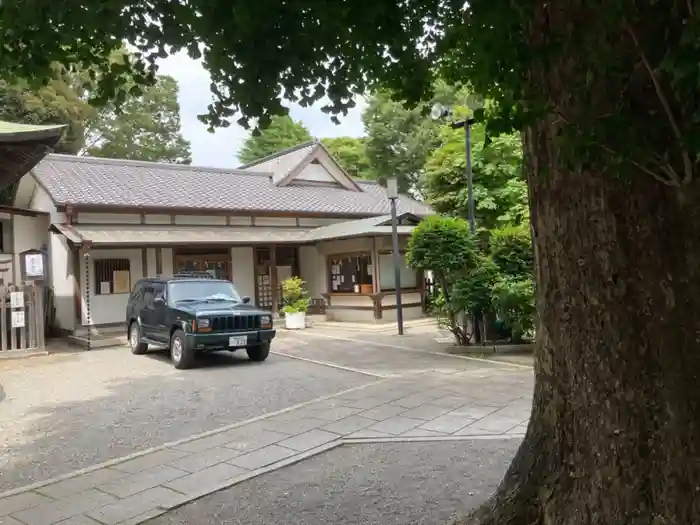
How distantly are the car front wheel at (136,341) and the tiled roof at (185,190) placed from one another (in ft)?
17.3

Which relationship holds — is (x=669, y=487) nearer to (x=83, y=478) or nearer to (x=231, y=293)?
(x=83, y=478)

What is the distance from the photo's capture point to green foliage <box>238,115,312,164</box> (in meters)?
39.2

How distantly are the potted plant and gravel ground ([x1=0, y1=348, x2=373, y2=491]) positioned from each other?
562cm

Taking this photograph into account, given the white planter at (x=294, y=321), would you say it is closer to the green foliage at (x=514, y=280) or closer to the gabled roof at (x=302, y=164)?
the gabled roof at (x=302, y=164)

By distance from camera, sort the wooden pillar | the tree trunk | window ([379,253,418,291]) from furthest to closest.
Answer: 1. the wooden pillar
2. window ([379,253,418,291])
3. the tree trunk

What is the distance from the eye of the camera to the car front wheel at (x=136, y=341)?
43.3ft

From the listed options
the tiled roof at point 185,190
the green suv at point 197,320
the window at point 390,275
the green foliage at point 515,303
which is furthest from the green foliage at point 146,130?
the green foliage at point 515,303

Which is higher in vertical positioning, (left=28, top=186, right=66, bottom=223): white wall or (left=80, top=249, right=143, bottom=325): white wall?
(left=28, top=186, right=66, bottom=223): white wall

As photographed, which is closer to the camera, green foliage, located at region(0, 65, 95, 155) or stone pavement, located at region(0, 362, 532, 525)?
stone pavement, located at region(0, 362, 532, 525)

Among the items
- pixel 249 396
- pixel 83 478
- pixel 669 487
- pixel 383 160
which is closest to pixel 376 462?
pixel 83 478

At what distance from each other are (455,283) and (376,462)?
7209 mm

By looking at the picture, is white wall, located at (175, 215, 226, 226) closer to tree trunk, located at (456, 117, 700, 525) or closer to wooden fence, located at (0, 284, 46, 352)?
wooden fence, located at (0, 284, 46, 352)

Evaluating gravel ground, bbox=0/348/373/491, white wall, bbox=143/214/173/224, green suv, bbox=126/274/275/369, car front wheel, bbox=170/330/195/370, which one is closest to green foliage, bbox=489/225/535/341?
gravel ground, bbox=0/348/373/491

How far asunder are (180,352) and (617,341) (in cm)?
986
